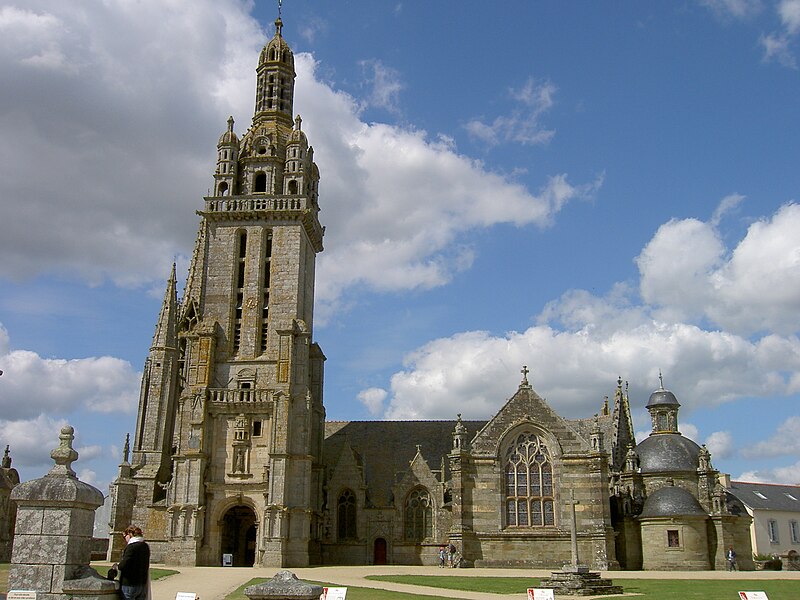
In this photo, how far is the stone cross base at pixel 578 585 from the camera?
87.7 feet

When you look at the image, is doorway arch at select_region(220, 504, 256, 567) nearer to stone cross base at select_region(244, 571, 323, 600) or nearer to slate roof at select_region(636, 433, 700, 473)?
slate roof at select_region(636, 433, 700, 473)

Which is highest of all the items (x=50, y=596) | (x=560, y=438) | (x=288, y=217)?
(x=288, y=217)

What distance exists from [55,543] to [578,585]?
788 inches

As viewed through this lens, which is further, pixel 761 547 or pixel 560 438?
pixel 761 547

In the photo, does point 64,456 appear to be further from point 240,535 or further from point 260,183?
point 260,183

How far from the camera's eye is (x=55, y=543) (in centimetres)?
1137

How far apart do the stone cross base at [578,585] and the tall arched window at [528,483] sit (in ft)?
56.8

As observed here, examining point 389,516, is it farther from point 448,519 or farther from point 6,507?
point 6,507

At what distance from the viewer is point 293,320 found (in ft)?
164

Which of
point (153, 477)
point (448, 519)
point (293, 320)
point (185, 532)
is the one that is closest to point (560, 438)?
point (448, 519)

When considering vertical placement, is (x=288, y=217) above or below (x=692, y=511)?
above

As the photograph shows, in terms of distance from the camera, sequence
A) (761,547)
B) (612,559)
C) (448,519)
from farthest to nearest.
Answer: (761,547) < (448,519) < (612,559)

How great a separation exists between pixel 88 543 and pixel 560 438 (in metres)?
37.0

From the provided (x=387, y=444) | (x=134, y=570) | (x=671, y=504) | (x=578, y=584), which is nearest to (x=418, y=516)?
(x=387, y=444)
